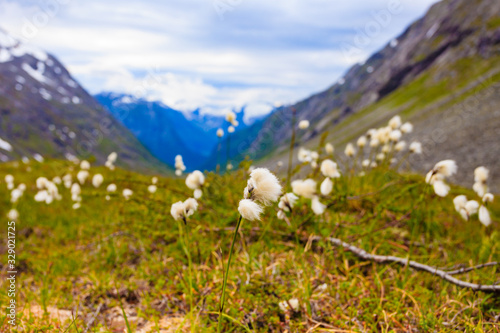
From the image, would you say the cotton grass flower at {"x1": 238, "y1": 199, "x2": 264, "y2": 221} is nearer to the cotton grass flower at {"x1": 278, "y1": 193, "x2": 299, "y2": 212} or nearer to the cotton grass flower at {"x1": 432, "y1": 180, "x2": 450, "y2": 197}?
the cotton grass flower at {"x1": 278, "y1": 193, "x2": 299, "y2": 212}

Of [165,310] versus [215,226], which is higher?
[215,226]

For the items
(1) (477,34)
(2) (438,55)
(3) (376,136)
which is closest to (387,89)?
(2) (438,55)

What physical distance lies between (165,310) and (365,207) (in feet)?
12.7

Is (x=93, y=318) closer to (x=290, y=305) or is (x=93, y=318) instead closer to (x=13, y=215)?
(x=290, y=305)

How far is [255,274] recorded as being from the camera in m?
3.40

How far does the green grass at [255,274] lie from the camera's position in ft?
9.29

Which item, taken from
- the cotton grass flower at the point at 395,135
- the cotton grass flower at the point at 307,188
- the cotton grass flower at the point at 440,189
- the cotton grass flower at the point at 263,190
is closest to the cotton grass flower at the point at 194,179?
the cotton grass flower at the point at 307,188

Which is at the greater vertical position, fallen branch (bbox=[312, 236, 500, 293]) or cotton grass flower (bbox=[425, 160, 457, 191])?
cotton grass flower (bbox=[425, 160, 457, 191])

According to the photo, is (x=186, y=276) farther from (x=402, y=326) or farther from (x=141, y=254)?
(x=402, y=326)

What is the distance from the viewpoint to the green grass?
283cm

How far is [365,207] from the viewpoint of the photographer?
561cm

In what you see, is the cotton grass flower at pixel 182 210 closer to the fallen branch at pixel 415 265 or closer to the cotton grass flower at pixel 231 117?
the fallen branch at pixel 415 265

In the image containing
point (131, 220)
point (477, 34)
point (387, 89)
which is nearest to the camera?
point (131, 220)

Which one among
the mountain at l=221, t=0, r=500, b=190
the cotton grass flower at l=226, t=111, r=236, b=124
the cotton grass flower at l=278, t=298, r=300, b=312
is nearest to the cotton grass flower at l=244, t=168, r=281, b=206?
the cotton grass flower at l=278, t=298, r=300, b=312
